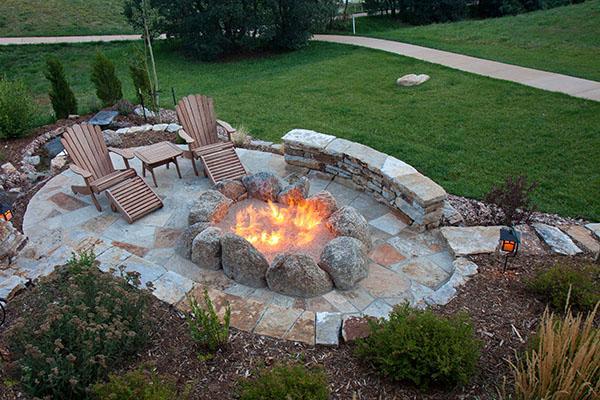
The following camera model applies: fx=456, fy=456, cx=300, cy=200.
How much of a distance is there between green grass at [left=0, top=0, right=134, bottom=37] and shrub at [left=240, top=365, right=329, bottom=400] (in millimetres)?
17246

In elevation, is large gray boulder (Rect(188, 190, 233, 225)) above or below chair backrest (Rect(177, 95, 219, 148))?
below

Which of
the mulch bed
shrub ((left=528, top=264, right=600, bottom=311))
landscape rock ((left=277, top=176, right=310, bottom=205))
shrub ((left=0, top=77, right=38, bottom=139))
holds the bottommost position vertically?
the mulch bed

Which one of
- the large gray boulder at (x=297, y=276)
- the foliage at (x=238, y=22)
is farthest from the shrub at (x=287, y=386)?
the foliage at (x=238, y=22)

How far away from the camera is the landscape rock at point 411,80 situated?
28.3 feet

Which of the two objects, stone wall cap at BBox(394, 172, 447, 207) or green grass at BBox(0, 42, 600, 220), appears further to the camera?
green grass at BBox(0, 42, 600, 220)

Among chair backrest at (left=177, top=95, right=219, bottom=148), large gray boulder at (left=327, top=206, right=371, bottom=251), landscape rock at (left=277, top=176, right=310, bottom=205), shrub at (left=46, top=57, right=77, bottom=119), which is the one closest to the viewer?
large gray boulder at (left=327, top=206, right=371, bottom=251)

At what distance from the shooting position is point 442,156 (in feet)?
18.9

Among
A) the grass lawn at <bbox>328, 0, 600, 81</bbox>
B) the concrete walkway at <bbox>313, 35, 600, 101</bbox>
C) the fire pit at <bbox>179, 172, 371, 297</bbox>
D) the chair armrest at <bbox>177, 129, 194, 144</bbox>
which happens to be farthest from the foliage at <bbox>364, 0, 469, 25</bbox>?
the fire pit at <bbox>179, 172, 371, 297</bbox>

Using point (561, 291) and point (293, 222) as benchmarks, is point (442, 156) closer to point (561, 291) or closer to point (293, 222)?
point (293, 222)

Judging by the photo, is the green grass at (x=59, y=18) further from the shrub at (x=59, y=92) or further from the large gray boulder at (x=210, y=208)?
the large gray boulder at (x=210, y=208)

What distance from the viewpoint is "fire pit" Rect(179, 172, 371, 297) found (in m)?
3.49

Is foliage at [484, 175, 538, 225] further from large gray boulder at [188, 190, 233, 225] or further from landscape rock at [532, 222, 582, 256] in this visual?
large gray boulder at [188, 190, 233, 225]

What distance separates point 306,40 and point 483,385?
12688mm

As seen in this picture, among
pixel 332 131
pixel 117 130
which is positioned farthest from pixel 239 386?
Result: pixel 117 130
